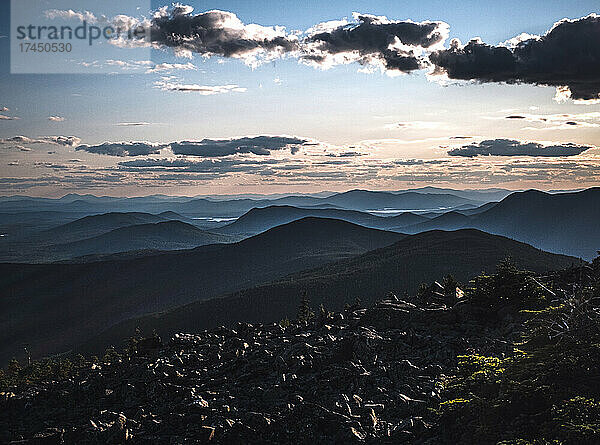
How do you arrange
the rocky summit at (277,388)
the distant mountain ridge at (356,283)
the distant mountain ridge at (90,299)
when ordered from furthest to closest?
the distant mountain ridge at (90,299) < the distant mountain ridge at (356,283) < the rocky summit at (277,388)

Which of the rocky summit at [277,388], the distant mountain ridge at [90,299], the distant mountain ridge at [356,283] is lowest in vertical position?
the distant mountain ridge at [90,299]

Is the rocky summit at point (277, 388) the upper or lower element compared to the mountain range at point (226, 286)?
upper

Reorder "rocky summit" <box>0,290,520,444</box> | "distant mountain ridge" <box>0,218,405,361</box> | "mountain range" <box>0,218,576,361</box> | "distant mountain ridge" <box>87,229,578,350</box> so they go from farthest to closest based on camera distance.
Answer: "distant mountain ridge" <box>0,218,405,361</box>
"mountain range" <box>0,218,576,361</box>
"distant mountain ridge" <box>87,229,578,350</box>
"rocky summit" <box>0,290,520,444</box>

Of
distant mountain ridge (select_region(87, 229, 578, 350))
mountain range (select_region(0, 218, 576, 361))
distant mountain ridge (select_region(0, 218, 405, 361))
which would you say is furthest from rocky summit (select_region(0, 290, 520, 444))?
distant mountain ridge (select_region(0, 218, 405, 361))

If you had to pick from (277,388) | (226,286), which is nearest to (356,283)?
(226,286)

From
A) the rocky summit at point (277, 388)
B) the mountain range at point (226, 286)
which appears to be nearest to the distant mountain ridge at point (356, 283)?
the mountain range at point (226, 286)

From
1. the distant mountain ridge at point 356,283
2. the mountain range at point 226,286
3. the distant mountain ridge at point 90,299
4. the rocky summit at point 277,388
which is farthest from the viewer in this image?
the distant mountain ridge at point 90,299

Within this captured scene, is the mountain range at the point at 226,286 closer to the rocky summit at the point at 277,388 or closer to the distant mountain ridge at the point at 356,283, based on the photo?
the distant mountain ridge at the point at 356,283

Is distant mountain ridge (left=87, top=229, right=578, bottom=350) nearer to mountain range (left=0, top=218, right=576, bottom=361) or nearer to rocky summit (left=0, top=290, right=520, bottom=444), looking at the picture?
→ mountain range (left=0, top=218, right=576, bottom=361)

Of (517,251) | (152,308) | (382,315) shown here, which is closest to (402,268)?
(517,251)
